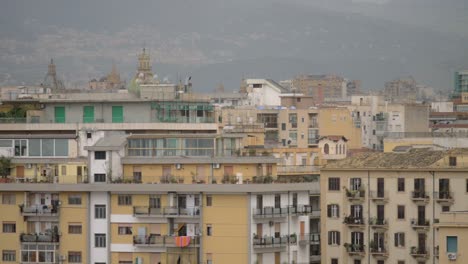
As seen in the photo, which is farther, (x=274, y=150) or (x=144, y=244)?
(x=274, y=150)

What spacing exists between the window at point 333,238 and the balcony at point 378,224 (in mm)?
1485

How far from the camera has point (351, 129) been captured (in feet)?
366

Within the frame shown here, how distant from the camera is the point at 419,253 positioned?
64.2 metres

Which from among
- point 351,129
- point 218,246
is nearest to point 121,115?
point 218,246

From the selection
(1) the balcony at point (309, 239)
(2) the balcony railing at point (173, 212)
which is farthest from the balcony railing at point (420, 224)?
(2) the balcony railing at point (173, 212)

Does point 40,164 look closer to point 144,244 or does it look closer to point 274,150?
point 144,244

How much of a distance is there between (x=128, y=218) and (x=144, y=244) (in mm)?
1037

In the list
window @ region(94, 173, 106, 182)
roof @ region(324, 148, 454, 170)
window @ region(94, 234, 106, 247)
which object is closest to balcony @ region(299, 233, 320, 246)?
roof @ region(324, 148, 454, 170)

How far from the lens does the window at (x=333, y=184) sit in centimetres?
6669

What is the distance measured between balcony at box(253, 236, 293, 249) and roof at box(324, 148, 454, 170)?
21.2 feet

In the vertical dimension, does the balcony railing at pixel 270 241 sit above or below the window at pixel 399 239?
above

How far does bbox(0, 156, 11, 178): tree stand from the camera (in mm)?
62688

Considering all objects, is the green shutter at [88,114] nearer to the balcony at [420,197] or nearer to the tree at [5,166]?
the tree at [5,166]

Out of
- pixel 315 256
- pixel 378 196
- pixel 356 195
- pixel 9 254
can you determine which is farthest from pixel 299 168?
pixel 9 254
